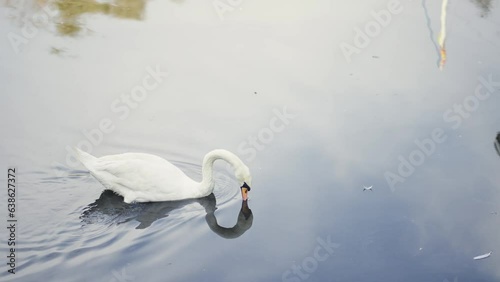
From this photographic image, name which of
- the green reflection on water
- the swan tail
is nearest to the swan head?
the swan tail

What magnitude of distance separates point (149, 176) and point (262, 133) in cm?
189

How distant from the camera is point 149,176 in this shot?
8.42 meters

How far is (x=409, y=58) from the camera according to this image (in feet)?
39.6

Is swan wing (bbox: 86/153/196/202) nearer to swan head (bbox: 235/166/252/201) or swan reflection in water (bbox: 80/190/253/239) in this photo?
swan reflection in water (bbox: 80/190/253/239)

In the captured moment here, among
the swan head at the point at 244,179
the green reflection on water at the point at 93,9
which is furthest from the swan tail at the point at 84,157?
the green reflection on water at the point at 93,9

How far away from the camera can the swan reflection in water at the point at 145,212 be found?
7.92 meters

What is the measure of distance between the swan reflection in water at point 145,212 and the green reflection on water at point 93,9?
522 centimetres

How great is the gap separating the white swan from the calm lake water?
0.13 meters

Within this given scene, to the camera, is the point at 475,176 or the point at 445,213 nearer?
the point at 445,213

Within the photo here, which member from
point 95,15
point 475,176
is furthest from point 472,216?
point 95,15

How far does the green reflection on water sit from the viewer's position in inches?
511

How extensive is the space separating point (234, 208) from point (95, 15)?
6264mm

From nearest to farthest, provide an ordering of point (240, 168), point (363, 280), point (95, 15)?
point (363, 280)
point (240, 168)
point (95, 15)

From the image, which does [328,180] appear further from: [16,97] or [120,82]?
[16,97]
